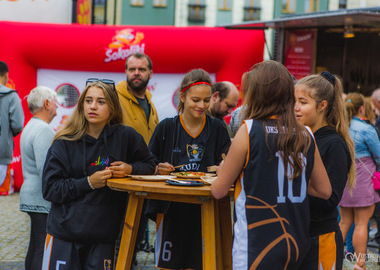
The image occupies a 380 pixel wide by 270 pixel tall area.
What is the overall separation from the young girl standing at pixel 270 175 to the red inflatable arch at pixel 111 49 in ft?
19.2

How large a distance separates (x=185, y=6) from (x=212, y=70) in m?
26.3

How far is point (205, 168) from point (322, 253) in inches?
42.0

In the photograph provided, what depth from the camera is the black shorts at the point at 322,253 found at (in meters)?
2.49

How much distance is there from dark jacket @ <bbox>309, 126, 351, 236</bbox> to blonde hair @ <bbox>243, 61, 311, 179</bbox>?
0.36 m

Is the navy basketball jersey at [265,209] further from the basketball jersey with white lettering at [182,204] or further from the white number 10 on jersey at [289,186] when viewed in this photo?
the basketball jersey with white lettering at [182,204]

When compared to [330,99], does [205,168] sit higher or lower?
lower

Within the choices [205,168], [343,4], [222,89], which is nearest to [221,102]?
[222,89]

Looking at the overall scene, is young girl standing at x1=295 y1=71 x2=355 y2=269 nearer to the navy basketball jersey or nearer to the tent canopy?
the navy basketball jersey

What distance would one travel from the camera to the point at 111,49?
8086 millimetres

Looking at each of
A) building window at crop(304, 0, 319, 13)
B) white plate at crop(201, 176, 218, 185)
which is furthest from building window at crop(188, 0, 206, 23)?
white plate at crop(201, 176, 218, 185)

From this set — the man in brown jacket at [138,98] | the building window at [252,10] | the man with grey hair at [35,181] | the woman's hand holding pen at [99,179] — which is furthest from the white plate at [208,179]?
the building window at [252,10]

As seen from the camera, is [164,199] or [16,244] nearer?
[164,199]

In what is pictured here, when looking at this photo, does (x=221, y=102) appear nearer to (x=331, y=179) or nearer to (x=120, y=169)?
(x=120, y=169)

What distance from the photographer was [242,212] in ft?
7.30
